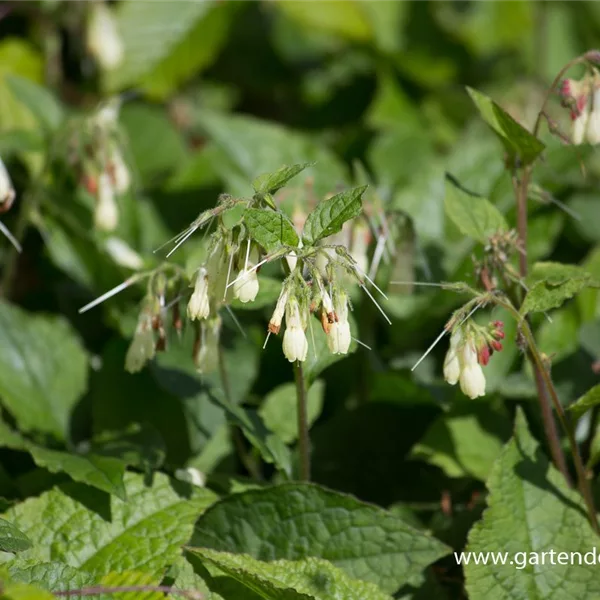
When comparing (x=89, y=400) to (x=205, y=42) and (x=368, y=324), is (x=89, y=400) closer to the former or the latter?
(x=368, y=324)

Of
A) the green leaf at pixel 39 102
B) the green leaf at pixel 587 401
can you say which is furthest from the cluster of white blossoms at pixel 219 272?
the green leaf at pixel 39 102

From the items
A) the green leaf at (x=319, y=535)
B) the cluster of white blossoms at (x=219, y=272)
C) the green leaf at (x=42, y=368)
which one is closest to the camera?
the cluster of white blossoms at (x=219, y=272)

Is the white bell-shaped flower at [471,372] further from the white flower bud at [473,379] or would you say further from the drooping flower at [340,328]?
the drooping flower at [340,328]

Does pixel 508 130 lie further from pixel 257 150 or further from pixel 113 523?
pixel 257 150

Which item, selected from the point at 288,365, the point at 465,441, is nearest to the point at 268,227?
the point at 465,441

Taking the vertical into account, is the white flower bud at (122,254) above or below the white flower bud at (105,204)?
below

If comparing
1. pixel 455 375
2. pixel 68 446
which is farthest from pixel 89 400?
pixel 455 375
